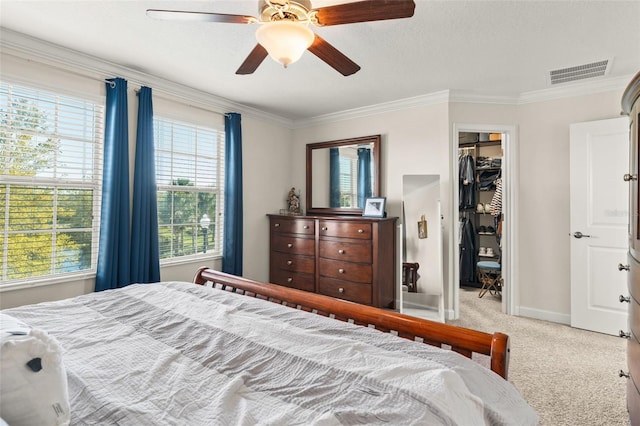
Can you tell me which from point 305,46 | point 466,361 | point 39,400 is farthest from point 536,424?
point 305,46

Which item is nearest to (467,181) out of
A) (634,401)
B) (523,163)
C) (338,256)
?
(523,163)

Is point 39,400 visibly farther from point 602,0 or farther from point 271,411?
point 602,0

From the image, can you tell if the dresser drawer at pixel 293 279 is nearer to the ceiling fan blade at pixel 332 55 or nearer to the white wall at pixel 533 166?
the white wall at pixel 533 166

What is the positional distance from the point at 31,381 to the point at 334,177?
3.90 metres

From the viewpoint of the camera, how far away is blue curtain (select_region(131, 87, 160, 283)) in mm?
3055

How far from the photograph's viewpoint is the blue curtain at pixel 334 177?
445 centimetres

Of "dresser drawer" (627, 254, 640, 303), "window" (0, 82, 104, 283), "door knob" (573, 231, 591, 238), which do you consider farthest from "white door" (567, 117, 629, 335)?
"window" (0, 82, 104, 283)

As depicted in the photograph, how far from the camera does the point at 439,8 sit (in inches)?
82.8

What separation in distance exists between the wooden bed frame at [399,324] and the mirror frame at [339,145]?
238 cm

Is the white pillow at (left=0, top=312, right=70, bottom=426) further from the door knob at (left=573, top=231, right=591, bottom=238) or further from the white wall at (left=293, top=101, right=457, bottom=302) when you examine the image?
the door knob at (left=573, top=231, right=591, bottom=238)

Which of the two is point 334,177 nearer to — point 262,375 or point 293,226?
point 293,226

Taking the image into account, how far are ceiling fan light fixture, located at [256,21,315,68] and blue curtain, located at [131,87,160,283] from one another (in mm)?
2017

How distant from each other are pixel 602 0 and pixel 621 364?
2591 mm

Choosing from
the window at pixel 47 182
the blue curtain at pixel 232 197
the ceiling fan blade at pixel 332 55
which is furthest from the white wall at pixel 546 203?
the window at pixel 47 182
